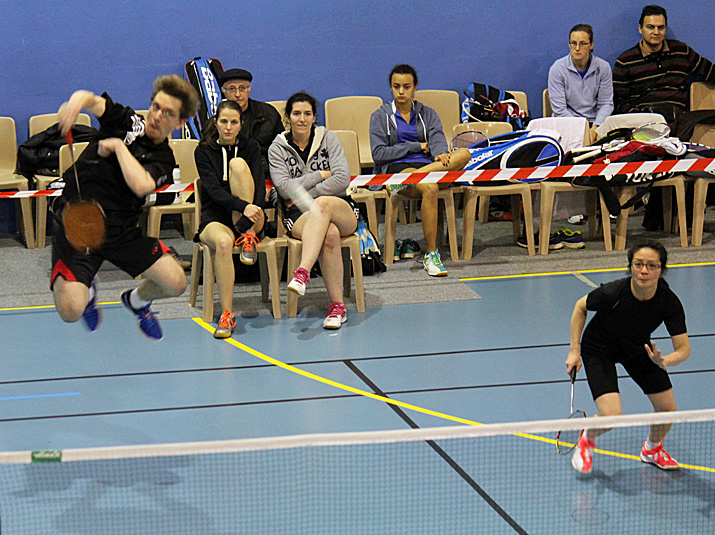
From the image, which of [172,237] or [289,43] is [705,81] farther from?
[172,237]

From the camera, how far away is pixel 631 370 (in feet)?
14.0

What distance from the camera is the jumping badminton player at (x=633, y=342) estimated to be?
13.3ft

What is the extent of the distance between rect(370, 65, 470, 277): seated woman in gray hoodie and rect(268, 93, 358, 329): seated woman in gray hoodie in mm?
1186

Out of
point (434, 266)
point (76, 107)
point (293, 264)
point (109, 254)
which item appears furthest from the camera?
point (434, 266)

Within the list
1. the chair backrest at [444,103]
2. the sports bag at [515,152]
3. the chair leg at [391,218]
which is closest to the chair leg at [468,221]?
the sports bag at [515,152]

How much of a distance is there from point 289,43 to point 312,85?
563 mm

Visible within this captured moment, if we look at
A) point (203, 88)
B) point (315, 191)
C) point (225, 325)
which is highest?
point (203, 88)

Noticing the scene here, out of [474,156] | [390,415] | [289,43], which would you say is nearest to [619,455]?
[390,415]

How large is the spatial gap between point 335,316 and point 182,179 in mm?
2832

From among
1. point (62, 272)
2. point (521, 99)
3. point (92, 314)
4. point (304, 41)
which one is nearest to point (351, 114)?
point (304, 41)

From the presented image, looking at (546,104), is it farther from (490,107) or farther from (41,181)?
(41,181)

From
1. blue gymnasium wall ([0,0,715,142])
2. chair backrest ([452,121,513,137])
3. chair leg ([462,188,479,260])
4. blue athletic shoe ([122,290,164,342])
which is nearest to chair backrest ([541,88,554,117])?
blue gymnasium wall ([0,0,715,142])

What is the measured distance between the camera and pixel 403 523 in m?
3.62

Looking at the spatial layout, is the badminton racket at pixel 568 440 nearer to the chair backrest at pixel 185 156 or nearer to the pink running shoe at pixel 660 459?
the pink running shoe at pixel 660 459
